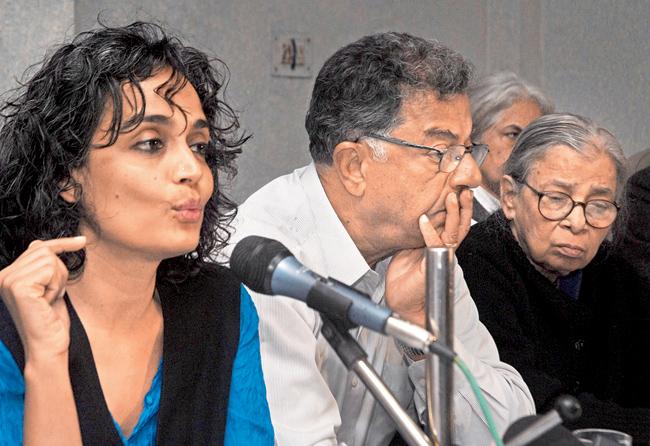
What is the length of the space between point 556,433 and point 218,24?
2.77 metres

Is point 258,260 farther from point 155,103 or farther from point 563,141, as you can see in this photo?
point 563,141

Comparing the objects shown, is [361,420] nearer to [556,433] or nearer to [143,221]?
[143,221]

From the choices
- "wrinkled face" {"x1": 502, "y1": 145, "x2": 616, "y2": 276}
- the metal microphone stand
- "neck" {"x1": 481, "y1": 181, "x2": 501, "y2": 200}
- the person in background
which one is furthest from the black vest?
"neck" {"x1": 481, "y1": 181, "x2": 501, "y2": 200}

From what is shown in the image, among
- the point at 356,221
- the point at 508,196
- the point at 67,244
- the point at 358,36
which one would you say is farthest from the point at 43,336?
the point at 358,36

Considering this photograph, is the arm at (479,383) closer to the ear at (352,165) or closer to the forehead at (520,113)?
the ear at (352,165)

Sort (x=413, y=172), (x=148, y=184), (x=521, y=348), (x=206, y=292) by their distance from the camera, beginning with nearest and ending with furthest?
(x=148, y=184)
(x=206, y=292)
(x=413, y=172)
(x=521, y=348)

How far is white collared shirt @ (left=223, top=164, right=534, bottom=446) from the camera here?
1.75 metres

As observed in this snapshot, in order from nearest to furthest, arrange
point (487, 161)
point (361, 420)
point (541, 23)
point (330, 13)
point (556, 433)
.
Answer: point (556, 433) → point (361, 420) → point (487, 161) → point (330, 13) → point (541, 23)

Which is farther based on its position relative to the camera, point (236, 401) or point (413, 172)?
point (413, 172)

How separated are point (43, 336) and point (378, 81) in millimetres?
968

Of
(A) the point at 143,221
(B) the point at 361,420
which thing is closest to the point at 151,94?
(A) the point at 143,221

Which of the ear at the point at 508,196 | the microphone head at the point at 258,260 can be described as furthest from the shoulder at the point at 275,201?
the microphone head at the point at 258,260

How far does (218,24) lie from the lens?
3.51 meters

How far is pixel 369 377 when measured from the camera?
1.02m
